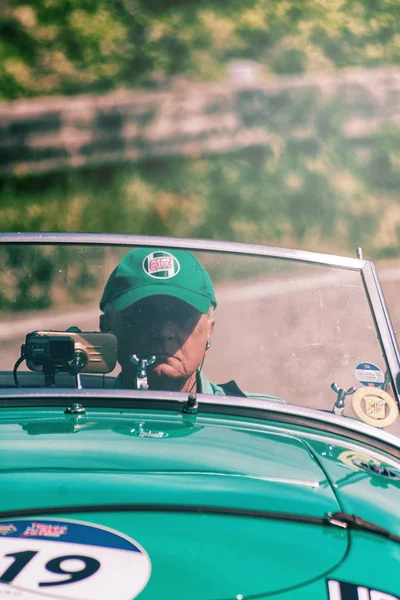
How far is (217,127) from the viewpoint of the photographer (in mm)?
10547

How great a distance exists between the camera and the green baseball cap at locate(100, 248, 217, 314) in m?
2.64

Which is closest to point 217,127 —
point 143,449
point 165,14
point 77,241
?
point 165,14

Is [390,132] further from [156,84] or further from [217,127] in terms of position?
[156,84]

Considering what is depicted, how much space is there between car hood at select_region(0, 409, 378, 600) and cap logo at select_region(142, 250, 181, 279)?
2.05 ft

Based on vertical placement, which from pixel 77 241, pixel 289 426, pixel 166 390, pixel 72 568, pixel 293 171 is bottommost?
pixel 72 568

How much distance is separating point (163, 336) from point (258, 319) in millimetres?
282

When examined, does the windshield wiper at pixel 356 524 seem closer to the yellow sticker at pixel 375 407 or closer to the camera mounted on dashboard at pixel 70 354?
the yellow sticker at pixel 375 407

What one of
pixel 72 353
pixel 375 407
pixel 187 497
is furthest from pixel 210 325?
pixel 187 497

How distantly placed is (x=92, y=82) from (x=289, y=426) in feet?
29.8

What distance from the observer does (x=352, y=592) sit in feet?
4.86

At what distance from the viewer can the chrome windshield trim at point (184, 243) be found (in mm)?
2676

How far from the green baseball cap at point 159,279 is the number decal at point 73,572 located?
47.9 inches

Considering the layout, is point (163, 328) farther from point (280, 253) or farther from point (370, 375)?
point (370, 375)

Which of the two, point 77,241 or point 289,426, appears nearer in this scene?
point 289,426
